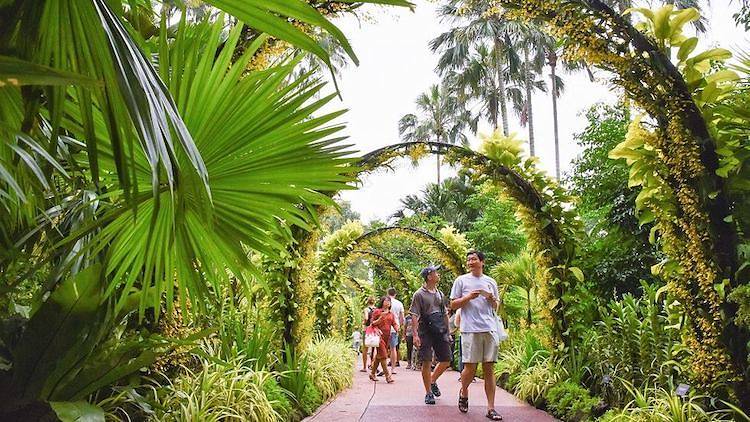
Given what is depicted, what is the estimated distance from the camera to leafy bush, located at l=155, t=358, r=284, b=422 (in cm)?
354

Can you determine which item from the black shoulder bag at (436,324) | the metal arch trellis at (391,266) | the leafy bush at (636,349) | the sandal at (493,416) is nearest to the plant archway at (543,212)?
the leafy bush at (636,349)

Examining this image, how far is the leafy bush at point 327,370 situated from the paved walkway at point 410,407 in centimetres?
15

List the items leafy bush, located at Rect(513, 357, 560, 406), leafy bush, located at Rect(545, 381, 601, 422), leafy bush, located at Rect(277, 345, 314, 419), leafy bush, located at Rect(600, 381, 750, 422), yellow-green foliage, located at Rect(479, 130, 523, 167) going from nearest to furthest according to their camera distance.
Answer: leafy bush, located at Rect(600, 381, 750, 422)
leafy bush, located at Rect(545, 381, 601, 422)
leafy bush, located at Rect(277, 345, 314, 419)
leafy bush, located at Rect(513, 357, 560, 406)
yellow-green foliage, located at Rect(479, 130, 523, 167)

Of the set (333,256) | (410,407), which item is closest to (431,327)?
(410,407)

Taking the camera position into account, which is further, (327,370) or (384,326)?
(384,326)

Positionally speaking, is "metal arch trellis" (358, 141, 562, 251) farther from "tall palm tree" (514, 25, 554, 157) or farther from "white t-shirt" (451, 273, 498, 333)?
"tall palm tree" (514, 25, 554, 157)

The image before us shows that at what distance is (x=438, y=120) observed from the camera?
110 ft

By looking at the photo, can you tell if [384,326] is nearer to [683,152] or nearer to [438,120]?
[683,152]

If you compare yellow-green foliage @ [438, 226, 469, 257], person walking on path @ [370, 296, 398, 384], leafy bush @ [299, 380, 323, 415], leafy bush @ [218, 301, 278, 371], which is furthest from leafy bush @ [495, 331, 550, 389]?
yellow-green foliage @ [438, 226, 469, 257]

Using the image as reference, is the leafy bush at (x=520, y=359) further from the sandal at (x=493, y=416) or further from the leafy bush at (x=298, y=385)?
the leafy bush at (x=298, y=385)

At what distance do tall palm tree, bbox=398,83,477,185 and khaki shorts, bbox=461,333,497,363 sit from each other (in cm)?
2411

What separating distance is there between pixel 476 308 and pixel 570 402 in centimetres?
121

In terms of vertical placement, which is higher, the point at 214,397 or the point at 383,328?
the point at 383,328

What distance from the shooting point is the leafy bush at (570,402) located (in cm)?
509
